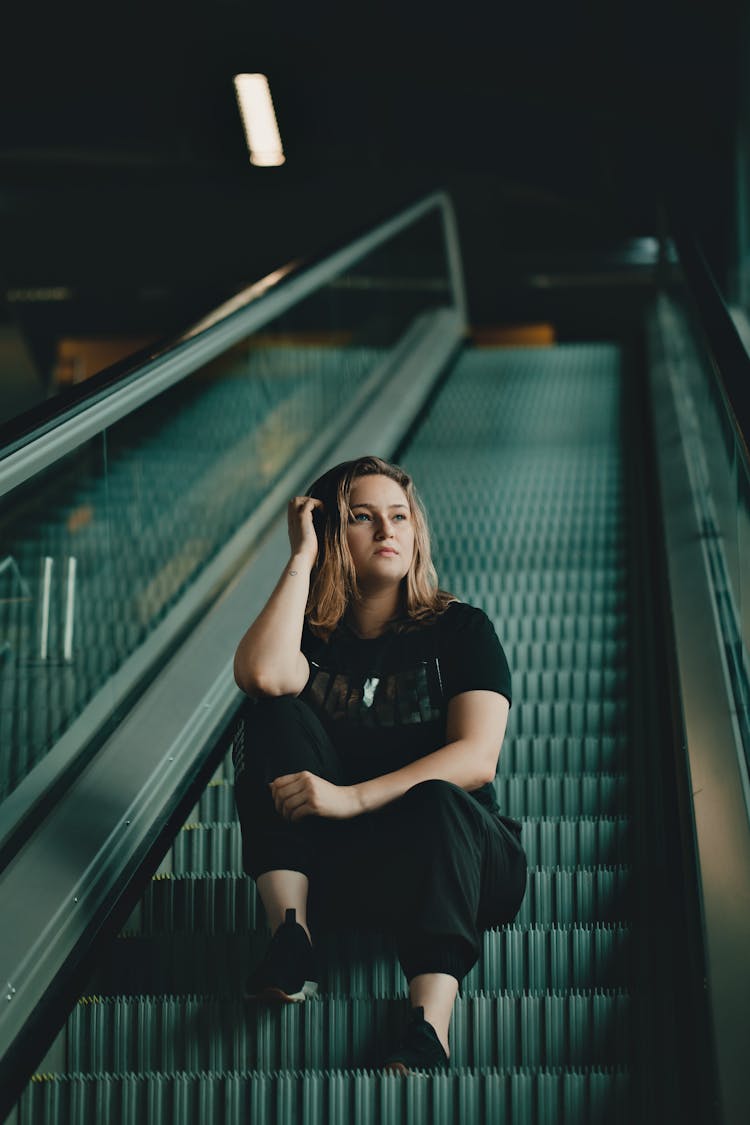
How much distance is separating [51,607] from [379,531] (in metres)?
0.87

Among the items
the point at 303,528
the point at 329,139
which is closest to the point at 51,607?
the point at 303,528

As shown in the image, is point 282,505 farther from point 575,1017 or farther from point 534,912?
point 575,1017

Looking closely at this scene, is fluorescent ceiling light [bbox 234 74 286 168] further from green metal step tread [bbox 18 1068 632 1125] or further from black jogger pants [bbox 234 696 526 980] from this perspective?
green metal step tread [bbox 18 1068 632 1125]

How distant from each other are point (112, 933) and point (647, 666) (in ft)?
6.40

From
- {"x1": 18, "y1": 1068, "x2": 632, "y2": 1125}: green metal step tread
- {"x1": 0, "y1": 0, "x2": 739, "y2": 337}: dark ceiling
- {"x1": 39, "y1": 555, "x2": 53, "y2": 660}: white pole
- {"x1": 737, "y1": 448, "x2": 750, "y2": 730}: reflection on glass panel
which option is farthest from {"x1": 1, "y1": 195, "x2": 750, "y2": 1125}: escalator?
{"x1": 0, "y1": 0, "x2": 739, "y2": 337}: dark ceiling

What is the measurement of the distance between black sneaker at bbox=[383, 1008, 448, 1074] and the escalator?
0.04 metres

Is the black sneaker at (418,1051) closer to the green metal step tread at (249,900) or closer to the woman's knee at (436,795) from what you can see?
the woman's knee at (436,795)

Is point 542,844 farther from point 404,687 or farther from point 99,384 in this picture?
point 99,384

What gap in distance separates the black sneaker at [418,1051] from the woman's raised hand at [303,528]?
3.29ft

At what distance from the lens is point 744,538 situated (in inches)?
112

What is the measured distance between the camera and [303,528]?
2.91 metres

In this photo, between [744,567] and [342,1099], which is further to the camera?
[744,567]

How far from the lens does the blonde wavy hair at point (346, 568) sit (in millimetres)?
2850

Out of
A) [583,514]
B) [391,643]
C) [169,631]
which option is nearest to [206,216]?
[583,514]
